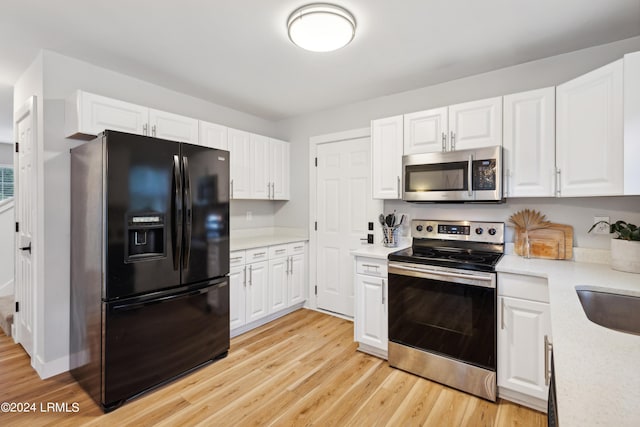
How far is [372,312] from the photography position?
2.64m

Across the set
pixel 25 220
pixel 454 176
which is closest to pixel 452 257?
pixel 454 176

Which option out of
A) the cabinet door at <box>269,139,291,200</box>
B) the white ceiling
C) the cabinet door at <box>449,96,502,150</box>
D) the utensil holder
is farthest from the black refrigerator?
the cabinet door at <box>449,96,502,150</box>

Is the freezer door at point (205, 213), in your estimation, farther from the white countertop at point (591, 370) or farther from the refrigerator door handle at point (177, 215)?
the white countertop at point (591, 370)

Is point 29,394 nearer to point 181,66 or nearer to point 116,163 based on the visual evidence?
point 116,163

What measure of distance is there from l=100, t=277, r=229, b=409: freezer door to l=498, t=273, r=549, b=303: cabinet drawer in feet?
6.76

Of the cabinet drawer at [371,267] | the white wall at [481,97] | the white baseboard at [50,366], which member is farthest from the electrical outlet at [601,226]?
the white baseboard at [50,366]

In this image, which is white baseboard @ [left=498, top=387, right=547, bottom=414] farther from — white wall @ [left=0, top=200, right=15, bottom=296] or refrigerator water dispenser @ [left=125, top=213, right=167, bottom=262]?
white wall @ [left=0, top=200, right=15, bottom=296]

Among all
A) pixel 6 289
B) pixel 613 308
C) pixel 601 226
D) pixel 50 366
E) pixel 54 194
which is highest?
pixel 54 194

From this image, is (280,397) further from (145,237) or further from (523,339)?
(523,339)

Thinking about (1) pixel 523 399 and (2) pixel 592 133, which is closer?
(2) pixel 592 133

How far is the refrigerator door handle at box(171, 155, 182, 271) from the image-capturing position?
87.7 inches

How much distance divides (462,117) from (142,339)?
9.23ft

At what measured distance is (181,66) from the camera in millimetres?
2576

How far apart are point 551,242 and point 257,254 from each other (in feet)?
8.23
